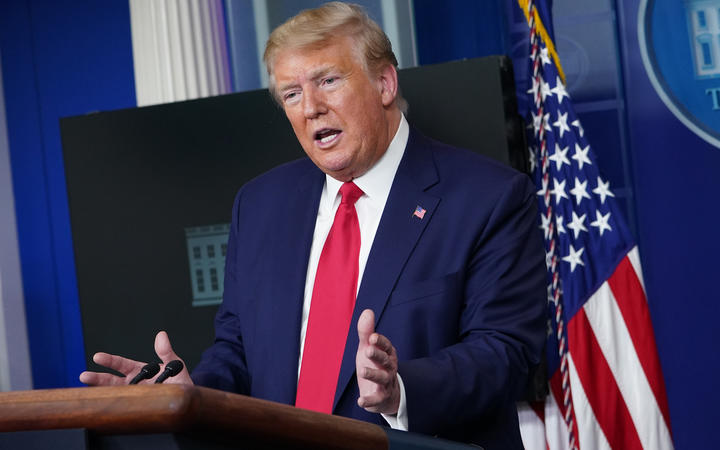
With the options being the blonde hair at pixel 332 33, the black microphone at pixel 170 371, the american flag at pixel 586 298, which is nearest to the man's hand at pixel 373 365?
the black microphone at pixel 170 371

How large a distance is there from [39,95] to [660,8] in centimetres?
301

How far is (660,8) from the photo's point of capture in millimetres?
3381

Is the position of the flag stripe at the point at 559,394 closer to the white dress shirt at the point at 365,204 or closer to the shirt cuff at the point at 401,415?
the white dress shirt at the point at 365,204

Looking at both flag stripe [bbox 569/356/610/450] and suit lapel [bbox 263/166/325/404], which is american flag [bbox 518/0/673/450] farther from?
suit lapel [bbox 263/166/325/404]

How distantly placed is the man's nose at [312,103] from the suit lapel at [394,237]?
0.78 feet

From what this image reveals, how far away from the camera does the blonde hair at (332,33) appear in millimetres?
2131

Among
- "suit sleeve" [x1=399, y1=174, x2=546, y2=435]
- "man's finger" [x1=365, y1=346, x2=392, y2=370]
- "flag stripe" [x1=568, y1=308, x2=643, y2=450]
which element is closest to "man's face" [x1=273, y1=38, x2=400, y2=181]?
"suit sleeve" [x1=399, y1=174, x2=546, y2=435]

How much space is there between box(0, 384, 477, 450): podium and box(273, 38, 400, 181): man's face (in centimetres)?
127

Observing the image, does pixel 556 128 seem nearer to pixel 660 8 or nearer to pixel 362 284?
pixel 660 8

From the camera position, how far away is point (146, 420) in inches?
31.9

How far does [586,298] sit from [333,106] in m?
1.39

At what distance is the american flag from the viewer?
3.00m

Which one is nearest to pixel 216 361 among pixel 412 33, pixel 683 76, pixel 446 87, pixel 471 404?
pixel 471 404

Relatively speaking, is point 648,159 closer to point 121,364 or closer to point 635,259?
point 635,259
